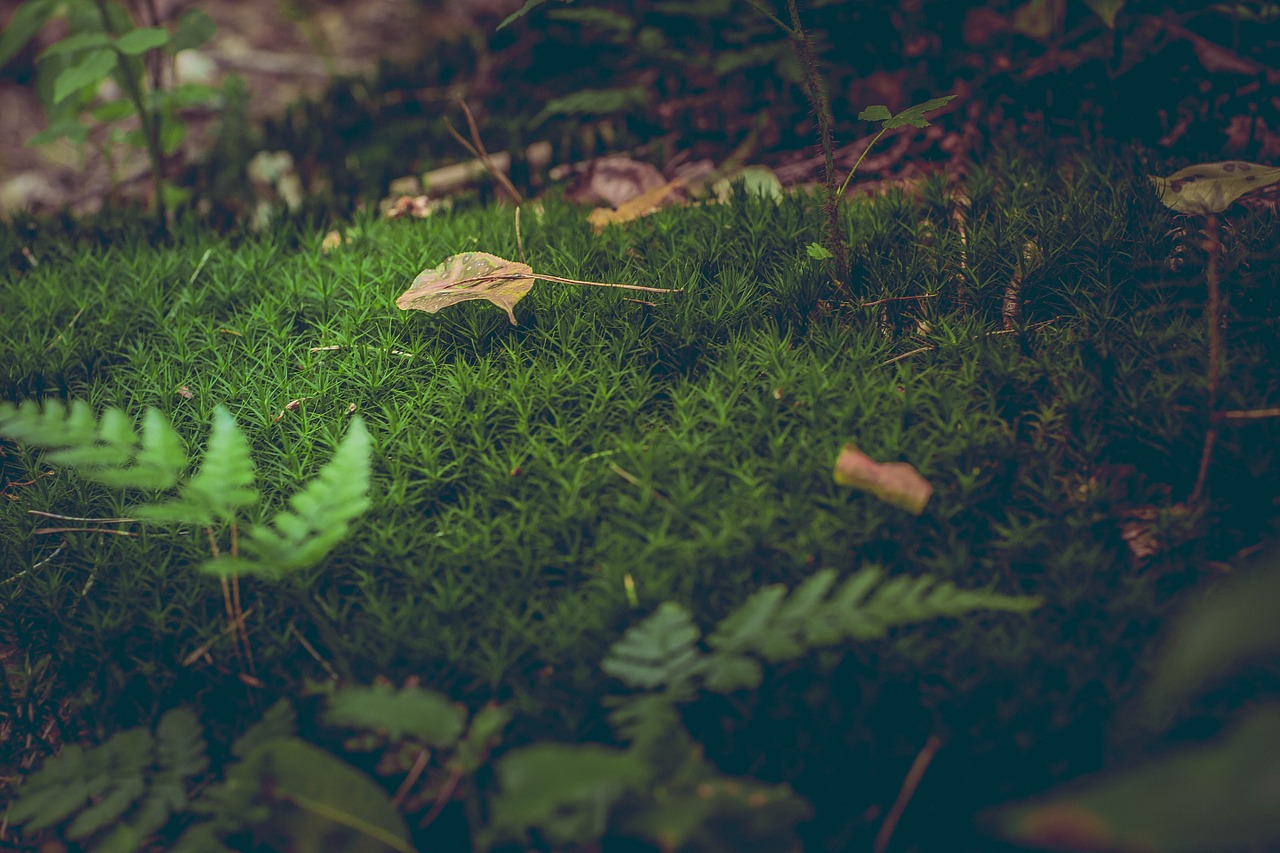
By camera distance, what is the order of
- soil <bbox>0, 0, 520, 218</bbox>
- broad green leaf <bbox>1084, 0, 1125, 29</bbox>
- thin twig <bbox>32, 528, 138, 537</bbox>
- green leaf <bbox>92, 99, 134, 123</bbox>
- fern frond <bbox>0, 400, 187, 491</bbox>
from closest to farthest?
fern frond <bbox>0, 400, 187, 491</bbox>, thin twig <bbox>32, 528, 138, 537</bbox>, broad green leaf <bbox>1084, 0, 1125, 29</bbox>, green leaf <bbox>92, 99, 134, 123</bbox>, soil <bbox>0, 0, 520, 218</bbox>

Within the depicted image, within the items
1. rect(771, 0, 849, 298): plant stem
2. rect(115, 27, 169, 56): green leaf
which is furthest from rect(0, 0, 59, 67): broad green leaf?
rect(771, 0, 849, 298): plant stem

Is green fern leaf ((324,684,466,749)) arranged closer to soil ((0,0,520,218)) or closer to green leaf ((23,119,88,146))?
green leaf ((23,119,88,146))

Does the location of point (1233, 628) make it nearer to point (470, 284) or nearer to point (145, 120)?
point (470, 284)

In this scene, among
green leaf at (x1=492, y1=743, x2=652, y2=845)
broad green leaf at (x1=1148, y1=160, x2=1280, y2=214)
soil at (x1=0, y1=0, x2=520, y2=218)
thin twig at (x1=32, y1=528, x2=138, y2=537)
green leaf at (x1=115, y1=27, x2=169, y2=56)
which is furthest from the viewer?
soil at (x1=0, y1=0, x2=520, y2=218)

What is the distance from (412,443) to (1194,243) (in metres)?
2.12

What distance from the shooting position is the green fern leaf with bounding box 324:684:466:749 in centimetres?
135

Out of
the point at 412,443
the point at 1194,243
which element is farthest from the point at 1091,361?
the point at 412,443

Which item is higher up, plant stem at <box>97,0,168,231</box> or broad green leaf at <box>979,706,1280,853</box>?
plant stem at <box>97,0,168,231</box>

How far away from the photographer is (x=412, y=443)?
2025 millimetres

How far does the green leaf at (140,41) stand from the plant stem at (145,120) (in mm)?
261

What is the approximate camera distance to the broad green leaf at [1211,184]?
2203 mm

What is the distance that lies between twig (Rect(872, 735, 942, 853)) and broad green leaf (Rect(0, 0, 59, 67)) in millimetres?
3792

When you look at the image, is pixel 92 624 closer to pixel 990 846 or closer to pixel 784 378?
pixel 784 378

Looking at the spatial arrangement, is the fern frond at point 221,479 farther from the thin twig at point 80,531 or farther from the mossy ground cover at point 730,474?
the thin twig at point 80,531
